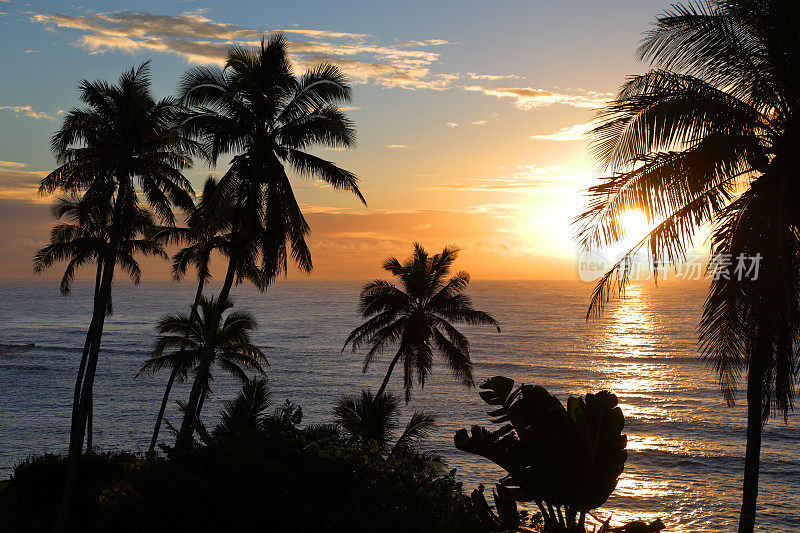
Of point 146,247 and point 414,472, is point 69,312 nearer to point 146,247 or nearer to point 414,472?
point 146,247

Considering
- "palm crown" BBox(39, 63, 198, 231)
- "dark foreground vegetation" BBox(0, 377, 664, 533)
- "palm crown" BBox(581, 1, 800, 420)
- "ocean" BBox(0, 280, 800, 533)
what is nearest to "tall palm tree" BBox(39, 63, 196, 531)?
"palm crown" BBox(39, 63, 198, 231)

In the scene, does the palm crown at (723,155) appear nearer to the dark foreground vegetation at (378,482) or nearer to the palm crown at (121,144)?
the dark foreground vegetation at (378,482)

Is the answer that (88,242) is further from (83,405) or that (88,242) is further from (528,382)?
(528,382)

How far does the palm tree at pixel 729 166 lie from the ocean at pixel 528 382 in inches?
769

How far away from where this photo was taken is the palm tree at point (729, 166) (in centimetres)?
846

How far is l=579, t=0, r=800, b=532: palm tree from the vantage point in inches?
333

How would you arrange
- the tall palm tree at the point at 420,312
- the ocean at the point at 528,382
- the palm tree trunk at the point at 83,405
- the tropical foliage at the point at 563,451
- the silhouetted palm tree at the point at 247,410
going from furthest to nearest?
the ocean at the point at 528,382, the tall palm tree at the point at 420,312, the palm tree trunk at the point at 83,405, the silhouetted palm tree at the point at 247,410, the tropical foliage at the point at 563,451

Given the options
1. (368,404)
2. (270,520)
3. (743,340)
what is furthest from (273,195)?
(743,340)

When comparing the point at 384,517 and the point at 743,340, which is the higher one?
the point at 743,340

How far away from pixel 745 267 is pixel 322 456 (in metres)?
8.25

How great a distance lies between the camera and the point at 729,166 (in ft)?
30.0

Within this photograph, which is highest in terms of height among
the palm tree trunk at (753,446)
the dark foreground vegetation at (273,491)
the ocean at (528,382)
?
the palm tree trunk at (753,446)

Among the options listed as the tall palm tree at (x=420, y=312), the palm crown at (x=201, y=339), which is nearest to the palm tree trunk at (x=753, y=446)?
the tall palm tree at (x=420, y=312)

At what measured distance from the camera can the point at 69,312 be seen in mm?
151750
